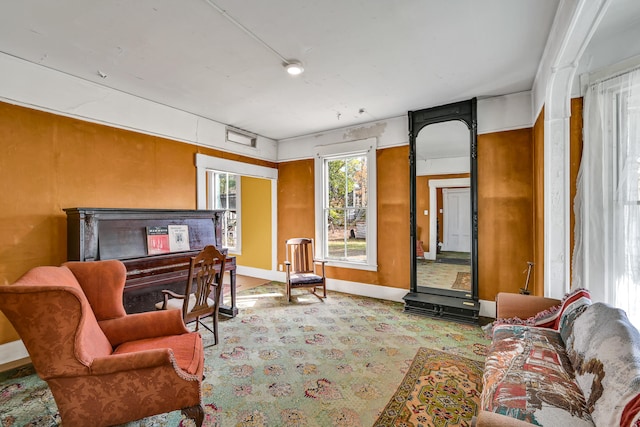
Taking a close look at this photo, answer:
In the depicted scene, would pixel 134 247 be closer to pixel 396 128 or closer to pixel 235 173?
pixel 235 173

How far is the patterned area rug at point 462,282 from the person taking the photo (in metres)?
3.83

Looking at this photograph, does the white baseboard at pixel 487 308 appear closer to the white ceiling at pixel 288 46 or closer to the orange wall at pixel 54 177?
the white ceiling at pixel 288 46

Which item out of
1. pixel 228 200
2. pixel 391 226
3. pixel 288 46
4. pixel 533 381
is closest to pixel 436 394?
pixel 533 381

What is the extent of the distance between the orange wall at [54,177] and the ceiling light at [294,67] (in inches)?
82.4

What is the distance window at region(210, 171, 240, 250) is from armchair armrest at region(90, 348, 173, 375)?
4948 mm

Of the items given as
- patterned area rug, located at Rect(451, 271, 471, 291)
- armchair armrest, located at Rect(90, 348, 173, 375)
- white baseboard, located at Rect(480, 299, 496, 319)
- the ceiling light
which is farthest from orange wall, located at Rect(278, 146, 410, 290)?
armchair armrest, located at Rect(90, 348, 173, 375)

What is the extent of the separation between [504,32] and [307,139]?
345 centimetres

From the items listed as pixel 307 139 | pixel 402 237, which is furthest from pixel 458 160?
pixel 307 139

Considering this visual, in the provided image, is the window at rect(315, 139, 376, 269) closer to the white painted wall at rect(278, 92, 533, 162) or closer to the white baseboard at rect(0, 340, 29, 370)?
the white painted wall at rect(278, 92, 533, 162)

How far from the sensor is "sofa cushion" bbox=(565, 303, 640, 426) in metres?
1.08

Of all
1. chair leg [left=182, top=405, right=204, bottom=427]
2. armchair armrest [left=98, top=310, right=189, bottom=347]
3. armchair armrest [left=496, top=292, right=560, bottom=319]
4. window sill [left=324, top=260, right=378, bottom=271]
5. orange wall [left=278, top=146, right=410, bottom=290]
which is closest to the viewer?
chair leg [left=182, top=405, right=204, bottom=427]

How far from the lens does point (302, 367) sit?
97.7 inches

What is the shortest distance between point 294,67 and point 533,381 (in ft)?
9.70

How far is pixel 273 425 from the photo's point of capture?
180 centimetres
